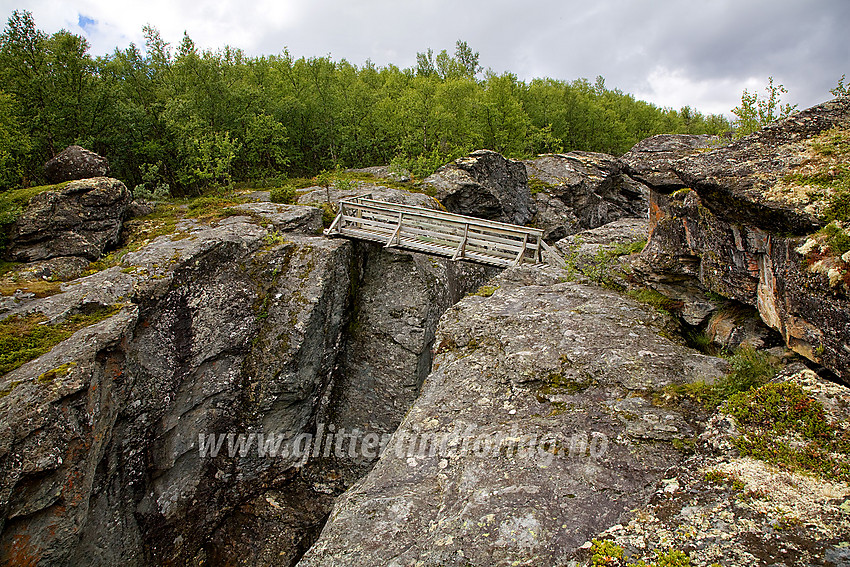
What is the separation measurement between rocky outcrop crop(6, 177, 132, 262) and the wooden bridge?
8.70 m

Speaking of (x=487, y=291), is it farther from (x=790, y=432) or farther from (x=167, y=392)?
(x=167, y=392)

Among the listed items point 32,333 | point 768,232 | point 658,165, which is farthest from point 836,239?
point 32,333

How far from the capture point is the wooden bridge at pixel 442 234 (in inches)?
663

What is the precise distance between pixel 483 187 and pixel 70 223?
20.9 metres

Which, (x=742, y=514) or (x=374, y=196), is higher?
(x=374, y=196)

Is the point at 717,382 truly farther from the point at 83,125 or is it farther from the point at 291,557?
the point at 83,125

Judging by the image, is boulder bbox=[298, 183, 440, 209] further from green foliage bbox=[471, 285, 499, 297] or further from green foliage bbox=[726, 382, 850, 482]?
green foliage bbox=[726, 382, 850, 482]

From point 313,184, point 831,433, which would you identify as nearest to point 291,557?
point 831,433

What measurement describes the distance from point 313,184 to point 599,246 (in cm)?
2024

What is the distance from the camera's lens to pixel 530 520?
222 inches

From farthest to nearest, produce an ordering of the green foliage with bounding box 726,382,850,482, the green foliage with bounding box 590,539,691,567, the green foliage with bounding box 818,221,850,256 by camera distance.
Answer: the green foliage with bounding box 818,221,850,256
the green foliage with bounding box 726,382,850,482
the green foliage with bounding box 590,539,691,567

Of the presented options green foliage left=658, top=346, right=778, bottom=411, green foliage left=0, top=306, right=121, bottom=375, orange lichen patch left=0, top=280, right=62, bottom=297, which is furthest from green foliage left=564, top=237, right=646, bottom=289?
orange lichen patch left=0, top=280, right=62, bottom=297

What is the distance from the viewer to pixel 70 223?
16.5 metres

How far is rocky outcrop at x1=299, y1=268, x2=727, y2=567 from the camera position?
566 centimetres
